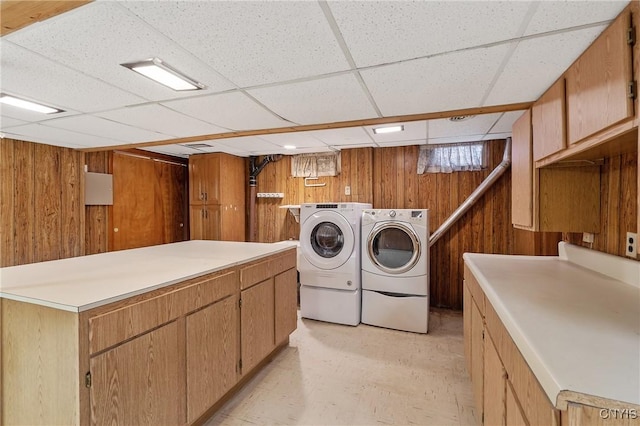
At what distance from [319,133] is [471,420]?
273cm

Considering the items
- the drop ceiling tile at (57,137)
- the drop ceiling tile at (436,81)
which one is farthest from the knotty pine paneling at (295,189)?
the drop ceiling tile at (57,137)

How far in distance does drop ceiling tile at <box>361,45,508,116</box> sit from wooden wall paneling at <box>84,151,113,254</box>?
3.71m

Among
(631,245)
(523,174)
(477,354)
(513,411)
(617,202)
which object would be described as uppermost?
(523,174)

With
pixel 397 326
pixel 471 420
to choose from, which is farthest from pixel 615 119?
pixel 397 326

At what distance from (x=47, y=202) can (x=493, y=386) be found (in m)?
4.47

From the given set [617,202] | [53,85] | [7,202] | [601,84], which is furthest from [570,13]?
[7,202]

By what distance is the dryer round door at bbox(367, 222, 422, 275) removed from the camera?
10.3ft

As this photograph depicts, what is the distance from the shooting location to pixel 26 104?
2.08 metres

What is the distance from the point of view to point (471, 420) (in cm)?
183

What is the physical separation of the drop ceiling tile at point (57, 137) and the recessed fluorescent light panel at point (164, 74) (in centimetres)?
179

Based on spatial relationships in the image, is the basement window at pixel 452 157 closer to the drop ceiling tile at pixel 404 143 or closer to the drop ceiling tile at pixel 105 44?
the drop ceiling tile at pixel 404 143

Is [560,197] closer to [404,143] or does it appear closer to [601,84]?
[601,84]

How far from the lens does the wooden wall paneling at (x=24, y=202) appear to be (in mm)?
3068

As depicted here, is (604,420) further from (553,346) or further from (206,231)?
(206,231)
